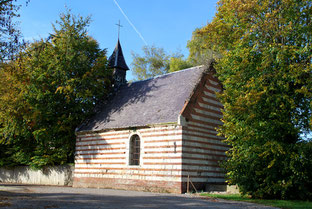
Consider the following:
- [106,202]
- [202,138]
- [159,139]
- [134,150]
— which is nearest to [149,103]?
[134,150]

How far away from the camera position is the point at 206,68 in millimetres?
21172

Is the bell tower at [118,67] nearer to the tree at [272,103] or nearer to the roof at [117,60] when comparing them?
the roof at [117,60]

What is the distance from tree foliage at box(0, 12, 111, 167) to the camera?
25891 mm

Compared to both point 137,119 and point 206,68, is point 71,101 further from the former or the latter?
point 206,68

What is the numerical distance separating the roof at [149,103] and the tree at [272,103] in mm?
3684

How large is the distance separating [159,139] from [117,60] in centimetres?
1432

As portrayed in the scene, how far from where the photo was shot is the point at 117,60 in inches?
1254

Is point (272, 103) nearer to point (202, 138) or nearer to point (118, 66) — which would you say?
point (202, 138)

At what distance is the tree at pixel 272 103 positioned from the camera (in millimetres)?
15570

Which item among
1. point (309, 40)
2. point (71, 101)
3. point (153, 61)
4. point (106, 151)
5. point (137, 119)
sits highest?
point (153, 61)

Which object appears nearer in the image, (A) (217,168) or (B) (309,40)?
(B) (309,40)

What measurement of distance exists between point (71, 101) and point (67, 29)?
6.32 metres

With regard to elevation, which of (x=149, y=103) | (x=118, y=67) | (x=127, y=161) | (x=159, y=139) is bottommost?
(x=127, y=161)

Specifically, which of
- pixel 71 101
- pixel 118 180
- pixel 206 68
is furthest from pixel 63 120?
pixel 206 68
